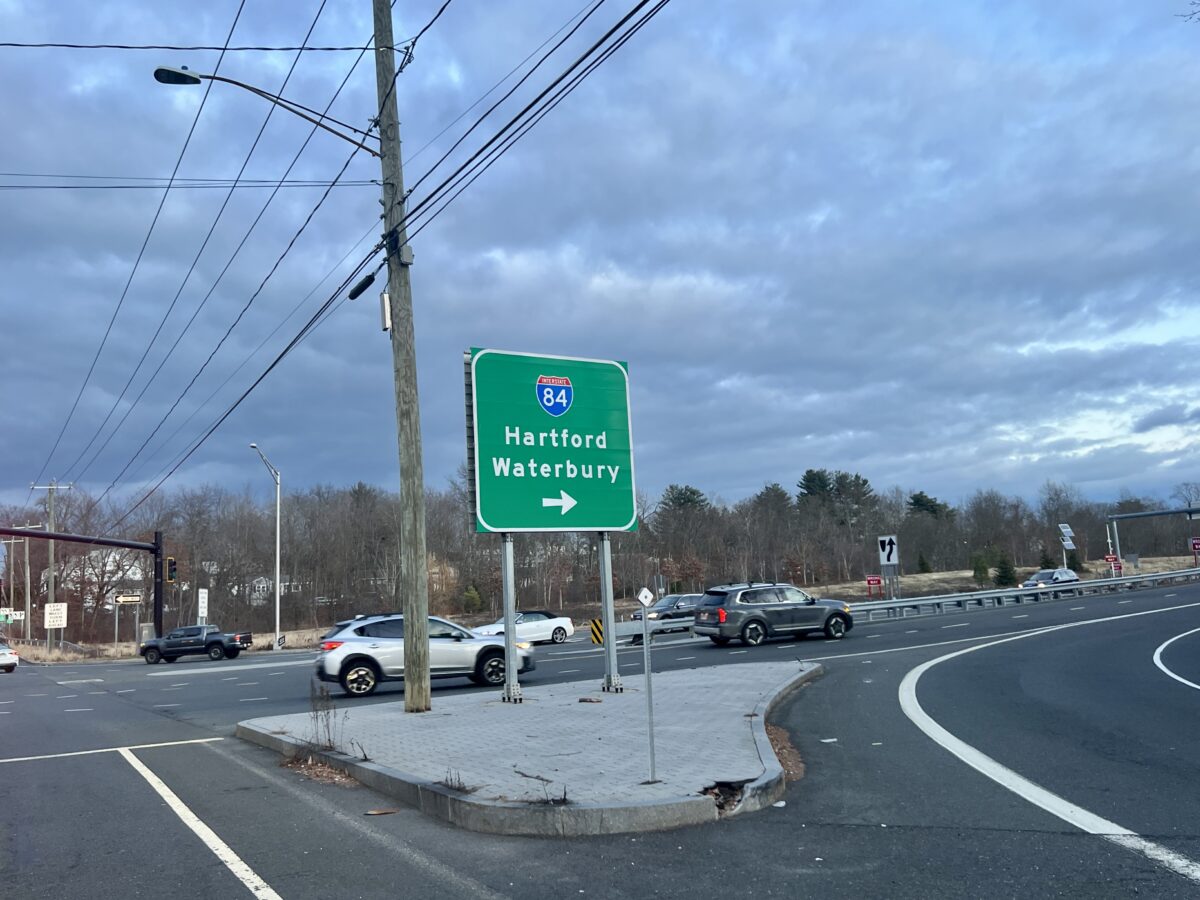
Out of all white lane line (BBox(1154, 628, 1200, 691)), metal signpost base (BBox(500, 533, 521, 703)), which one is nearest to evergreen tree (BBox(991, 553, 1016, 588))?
white lane line (BBox(1154, 628, 1200, 691))

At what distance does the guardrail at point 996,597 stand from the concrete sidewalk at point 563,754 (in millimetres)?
24816

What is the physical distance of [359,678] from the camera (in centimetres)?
1884

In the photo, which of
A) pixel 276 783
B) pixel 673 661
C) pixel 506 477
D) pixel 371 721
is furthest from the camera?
pixel 673 661

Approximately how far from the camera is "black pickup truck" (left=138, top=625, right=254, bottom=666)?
138 ft

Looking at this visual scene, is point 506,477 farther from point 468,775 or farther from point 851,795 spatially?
point 851,795

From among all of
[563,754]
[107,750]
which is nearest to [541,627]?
[107,750]

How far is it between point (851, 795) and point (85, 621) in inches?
3497

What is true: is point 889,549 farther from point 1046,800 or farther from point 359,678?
point 1046,800

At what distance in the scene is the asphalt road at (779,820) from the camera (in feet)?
18.9

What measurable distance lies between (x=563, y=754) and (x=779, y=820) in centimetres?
298

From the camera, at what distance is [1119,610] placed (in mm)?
37406

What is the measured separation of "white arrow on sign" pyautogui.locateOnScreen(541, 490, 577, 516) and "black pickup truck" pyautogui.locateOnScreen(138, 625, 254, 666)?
109 ft

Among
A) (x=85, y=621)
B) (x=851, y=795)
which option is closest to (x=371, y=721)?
(x=851, y=795)

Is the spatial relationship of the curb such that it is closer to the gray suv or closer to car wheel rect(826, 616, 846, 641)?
the gray suv
